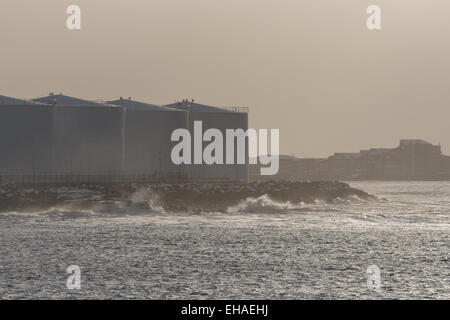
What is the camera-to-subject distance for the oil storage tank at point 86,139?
75.7m

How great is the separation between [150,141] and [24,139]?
13.0m

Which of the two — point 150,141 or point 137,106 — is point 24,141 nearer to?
point 150,141

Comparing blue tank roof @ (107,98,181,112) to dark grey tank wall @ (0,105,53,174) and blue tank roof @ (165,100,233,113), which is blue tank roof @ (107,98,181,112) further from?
dark grey tank wall @ (0,105,53,174)

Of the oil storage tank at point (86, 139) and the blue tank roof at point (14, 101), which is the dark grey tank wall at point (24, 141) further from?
the oil storage tank at point (86, 139)

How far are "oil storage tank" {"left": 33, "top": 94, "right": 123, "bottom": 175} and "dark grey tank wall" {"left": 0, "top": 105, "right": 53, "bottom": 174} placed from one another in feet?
3.44

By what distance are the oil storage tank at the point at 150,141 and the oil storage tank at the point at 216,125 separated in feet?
8.91

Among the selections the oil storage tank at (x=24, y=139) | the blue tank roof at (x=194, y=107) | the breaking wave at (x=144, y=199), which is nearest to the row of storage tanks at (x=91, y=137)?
the oil storage tank at (x=24, y=139)

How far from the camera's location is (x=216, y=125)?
83.9 metres

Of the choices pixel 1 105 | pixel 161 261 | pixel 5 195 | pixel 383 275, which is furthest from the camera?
pixel 1 105

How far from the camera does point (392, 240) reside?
1869 inches

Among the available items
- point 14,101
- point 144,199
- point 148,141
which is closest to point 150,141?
point 148,141

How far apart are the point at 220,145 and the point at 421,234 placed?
37.0m
